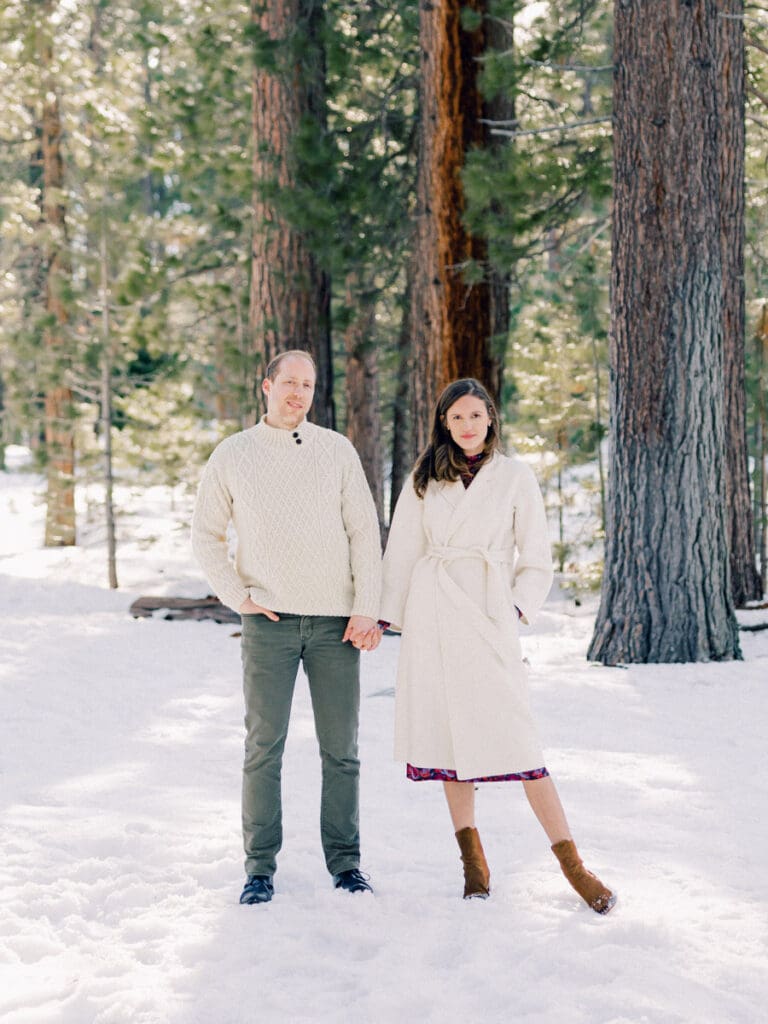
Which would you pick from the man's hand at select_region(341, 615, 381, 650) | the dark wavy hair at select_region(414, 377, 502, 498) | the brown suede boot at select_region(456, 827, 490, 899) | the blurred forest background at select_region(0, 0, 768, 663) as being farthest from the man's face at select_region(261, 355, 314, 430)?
the blurred forest background at select_region(0, 0, 768, 663)

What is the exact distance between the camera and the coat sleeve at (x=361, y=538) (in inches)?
164

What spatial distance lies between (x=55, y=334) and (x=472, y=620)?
13885mm

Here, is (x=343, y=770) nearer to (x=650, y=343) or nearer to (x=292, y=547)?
(x=292, y=547)

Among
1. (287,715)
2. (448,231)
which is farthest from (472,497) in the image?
(448,231)

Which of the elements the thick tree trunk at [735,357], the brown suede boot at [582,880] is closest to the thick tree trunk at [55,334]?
the thick tree trunk at [735,357]

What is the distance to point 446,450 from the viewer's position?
423cm

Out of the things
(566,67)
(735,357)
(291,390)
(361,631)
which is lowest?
(361,631)

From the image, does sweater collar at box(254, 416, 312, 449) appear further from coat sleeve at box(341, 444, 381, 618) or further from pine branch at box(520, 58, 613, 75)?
pine branch at box(520, 58, 613, 75)

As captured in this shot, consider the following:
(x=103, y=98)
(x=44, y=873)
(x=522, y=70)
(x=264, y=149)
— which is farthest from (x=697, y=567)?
(x=103, y=98)

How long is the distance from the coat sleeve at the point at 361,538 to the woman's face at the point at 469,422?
37cm

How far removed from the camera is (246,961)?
145 inches

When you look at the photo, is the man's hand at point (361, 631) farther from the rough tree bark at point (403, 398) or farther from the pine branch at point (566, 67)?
the rough tree bark at point (403, 398)

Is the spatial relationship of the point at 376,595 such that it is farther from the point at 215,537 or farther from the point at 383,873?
the point at 383,873

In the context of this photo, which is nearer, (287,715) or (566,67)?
(287,715)
